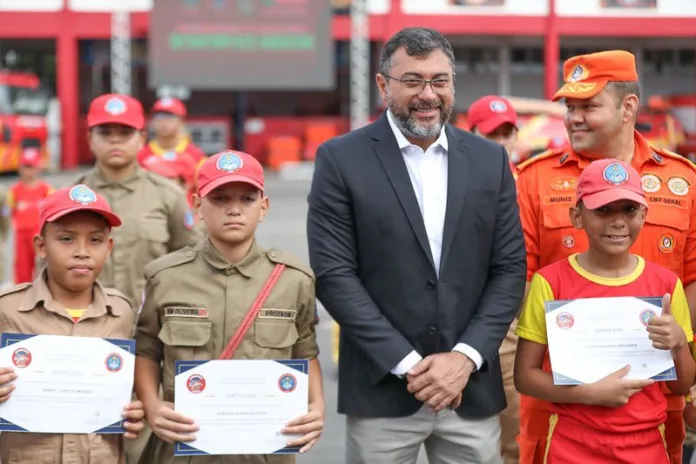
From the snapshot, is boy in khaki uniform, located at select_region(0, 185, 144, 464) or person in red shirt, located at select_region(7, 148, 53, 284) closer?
boy in khaki uniform, located at select_region(0, 185, 144, 464)

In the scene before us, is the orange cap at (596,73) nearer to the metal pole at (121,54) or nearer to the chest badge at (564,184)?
the chest badge at (564,184)

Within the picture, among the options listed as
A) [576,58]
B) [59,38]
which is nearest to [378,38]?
[59,38]

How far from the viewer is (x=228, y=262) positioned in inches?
165

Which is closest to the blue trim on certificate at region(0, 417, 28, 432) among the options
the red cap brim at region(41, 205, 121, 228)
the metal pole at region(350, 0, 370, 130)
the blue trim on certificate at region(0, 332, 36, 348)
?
the blue trim on certificate at region(0, 332, 36, 348)

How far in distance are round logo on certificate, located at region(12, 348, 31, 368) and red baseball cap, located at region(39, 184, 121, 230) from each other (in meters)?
0.52

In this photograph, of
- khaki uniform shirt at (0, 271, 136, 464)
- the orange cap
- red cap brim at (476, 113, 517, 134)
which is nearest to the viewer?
khaki uniform shirt at (0, 271, 136, 464)

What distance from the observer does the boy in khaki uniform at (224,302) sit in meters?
4.11

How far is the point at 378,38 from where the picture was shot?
36156 mm

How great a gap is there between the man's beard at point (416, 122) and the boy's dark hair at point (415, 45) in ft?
0.51

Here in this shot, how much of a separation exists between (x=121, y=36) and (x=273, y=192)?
771cm

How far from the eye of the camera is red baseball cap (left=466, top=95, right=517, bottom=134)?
6.83 meters

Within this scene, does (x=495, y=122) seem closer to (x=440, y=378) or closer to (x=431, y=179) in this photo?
(x=431, y=179)

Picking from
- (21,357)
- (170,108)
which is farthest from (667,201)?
(170,108)

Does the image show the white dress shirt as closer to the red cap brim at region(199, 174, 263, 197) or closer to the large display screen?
the red cap brim at region(199, 174, 263, 197)
